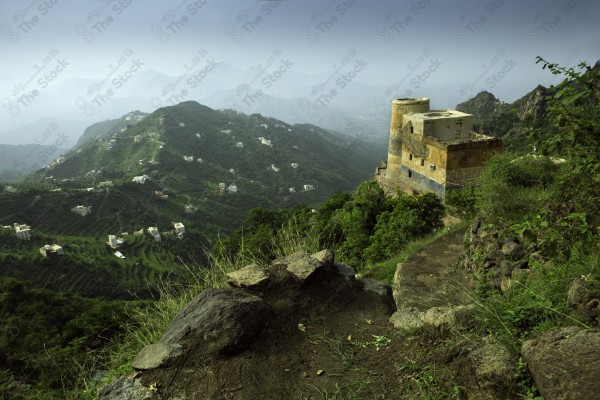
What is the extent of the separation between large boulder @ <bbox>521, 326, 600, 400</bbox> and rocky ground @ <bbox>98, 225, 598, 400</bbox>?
0.13 metres

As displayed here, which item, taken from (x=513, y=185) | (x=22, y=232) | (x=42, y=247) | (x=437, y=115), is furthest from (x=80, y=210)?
(x=513, y=185)

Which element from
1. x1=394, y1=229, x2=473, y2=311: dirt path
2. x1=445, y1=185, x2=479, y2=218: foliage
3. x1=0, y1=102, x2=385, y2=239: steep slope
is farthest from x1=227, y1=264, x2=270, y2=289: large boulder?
x1=0, y1=102, x2=385, y2=239: steep slope

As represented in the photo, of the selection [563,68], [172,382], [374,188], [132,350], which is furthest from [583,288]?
[374,188]

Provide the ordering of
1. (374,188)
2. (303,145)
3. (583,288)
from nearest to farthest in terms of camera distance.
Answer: (583,288)
(374,188)
(303,145)

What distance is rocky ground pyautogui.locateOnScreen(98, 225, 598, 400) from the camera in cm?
330

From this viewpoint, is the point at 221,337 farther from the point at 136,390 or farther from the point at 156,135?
the point at 156,135

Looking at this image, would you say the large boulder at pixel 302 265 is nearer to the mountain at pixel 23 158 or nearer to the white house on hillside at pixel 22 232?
the white house on hillside at pixel 22 232

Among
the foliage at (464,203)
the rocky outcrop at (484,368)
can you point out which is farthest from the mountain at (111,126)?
the rocky outcrop at (484,368)

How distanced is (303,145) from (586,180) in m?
116

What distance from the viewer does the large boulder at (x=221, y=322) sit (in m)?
4.21

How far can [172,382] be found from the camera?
149 inches

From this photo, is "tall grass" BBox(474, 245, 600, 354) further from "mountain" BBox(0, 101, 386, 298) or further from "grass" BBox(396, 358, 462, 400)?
"mountain" BBox(0, 101, 386, 298)

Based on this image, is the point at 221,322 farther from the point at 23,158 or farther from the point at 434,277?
the point at 23,158

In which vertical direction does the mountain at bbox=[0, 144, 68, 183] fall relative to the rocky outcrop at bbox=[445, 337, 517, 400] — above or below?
below
